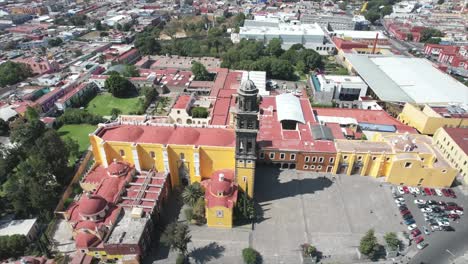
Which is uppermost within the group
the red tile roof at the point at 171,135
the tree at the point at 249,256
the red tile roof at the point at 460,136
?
the red tile roof at the point at 171,135

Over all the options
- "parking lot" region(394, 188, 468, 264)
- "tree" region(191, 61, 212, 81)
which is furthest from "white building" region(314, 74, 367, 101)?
"parking lot" region(394, 188, 468, 264)

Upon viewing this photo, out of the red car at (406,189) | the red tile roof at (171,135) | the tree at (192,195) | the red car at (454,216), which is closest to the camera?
the tree at (192,195)

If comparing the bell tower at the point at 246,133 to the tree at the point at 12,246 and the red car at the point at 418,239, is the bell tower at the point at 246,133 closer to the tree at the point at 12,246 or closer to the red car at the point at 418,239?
the red car at the point at 418,239

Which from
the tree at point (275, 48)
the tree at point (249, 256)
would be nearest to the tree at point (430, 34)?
the tree at point (275, 48)

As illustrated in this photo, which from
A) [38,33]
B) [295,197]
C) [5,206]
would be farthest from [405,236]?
[38,33]

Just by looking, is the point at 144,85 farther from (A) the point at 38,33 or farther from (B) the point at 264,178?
(A) the point at 38,33
